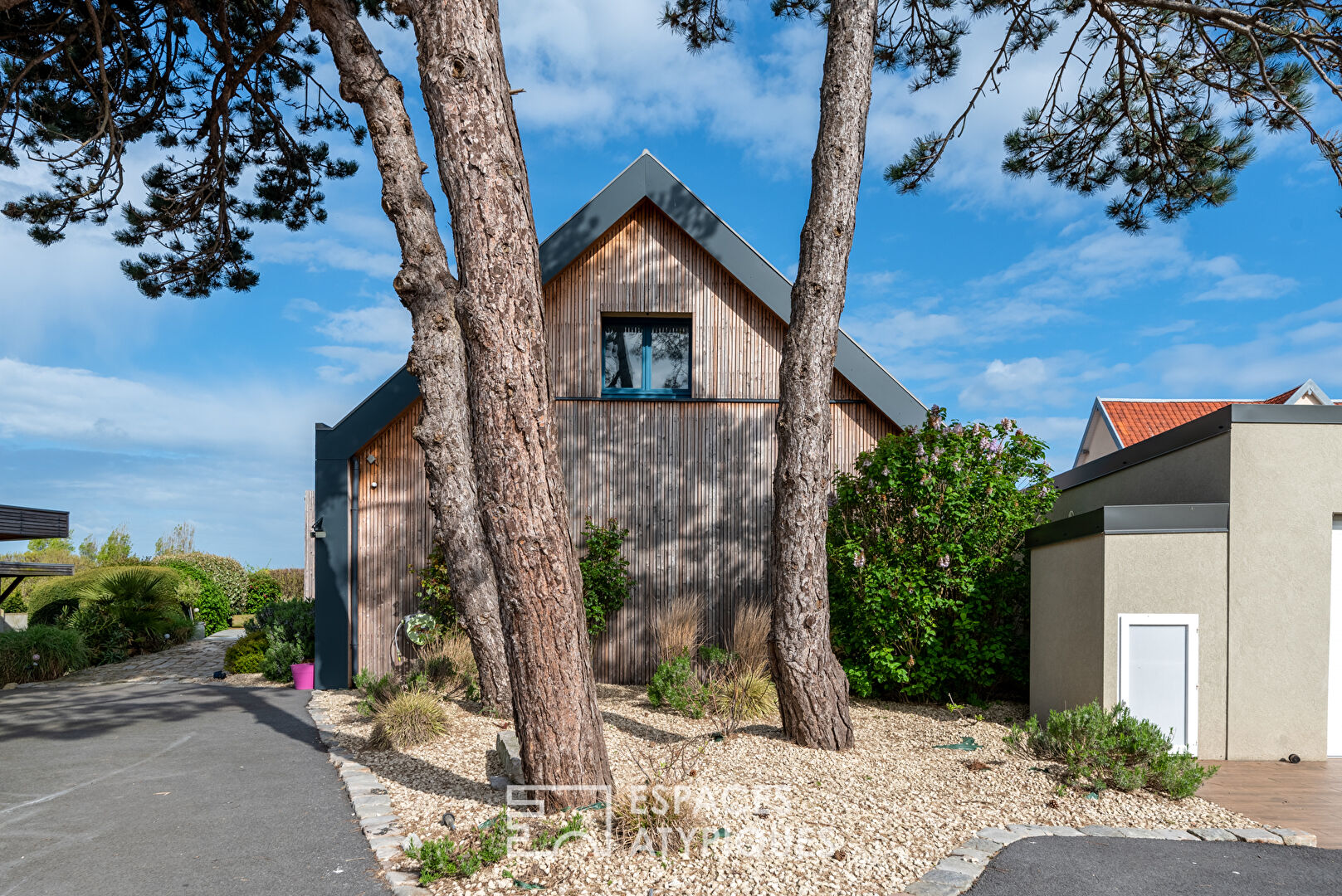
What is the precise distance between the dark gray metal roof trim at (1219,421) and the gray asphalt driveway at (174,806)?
648 cm

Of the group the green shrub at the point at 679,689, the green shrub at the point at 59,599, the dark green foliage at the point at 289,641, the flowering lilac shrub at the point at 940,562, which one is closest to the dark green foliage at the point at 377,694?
the green shrub at the point at 679,689

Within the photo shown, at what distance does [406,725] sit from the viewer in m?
5.91

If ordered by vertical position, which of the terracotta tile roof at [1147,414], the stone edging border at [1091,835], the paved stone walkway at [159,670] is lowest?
the paved stone walkway at [159,670]

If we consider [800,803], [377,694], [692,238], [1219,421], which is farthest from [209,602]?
[1219,421]

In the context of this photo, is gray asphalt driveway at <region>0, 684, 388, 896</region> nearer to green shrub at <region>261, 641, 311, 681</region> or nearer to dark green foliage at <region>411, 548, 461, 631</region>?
green shrub at <region>261, 641, 311, 681</region>

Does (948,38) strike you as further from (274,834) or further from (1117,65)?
(274,834)

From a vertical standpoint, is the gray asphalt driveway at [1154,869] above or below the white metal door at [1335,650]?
below

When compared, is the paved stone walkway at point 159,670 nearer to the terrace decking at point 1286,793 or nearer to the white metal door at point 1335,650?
the terrace decking at point 1286,793

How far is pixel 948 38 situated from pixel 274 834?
9.58 metres

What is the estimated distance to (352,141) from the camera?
10.0 metres

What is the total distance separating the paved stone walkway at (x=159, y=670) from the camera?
10.1m

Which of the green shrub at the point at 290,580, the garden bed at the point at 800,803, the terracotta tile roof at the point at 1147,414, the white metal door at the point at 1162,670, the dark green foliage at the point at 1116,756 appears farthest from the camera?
the terracotta tile roof at the point at 1147,414

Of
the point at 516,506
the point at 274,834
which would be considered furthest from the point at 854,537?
the point at 274,834

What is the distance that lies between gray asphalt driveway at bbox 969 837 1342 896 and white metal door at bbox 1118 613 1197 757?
168 cm
